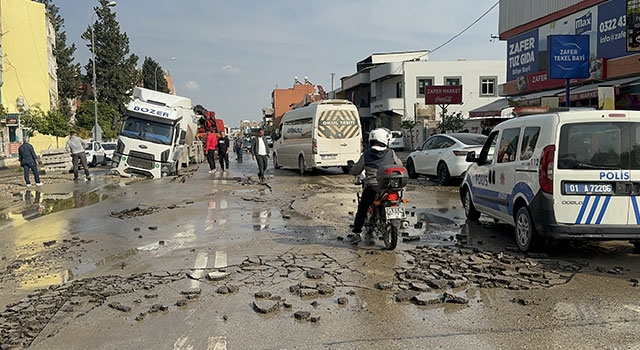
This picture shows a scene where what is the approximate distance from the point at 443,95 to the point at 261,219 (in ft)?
103

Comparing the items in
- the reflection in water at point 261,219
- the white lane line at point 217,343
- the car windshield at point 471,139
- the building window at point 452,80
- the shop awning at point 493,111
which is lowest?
the white lane line at point 217,343

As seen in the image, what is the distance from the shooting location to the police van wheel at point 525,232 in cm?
700

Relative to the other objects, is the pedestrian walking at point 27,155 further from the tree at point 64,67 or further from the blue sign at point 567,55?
the tree at point 64,67

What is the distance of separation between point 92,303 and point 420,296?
313 centimetres

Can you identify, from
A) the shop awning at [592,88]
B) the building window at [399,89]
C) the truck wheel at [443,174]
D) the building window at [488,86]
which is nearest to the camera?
the truck wheel at [443,174]

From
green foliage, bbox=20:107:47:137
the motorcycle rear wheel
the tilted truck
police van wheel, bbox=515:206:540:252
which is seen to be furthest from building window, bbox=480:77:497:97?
the motorcycle rear wheel

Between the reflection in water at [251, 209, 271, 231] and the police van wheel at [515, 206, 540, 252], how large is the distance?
4.10m

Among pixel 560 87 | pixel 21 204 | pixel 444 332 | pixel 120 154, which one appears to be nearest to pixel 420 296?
pixel 444 332

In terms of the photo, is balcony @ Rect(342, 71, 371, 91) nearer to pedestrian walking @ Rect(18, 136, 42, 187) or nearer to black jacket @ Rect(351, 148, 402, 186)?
pedestrian walking @ Rect(18, 136, 42, 187)

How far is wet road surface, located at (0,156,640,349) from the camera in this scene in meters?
4.40

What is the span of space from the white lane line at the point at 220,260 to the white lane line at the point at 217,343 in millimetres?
2334

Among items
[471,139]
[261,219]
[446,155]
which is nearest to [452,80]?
[471,139]

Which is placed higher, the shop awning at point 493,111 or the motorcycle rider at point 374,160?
the shop awning at point 493,111

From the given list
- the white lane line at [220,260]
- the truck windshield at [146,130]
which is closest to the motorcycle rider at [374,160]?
the white lane line at [220,260]
